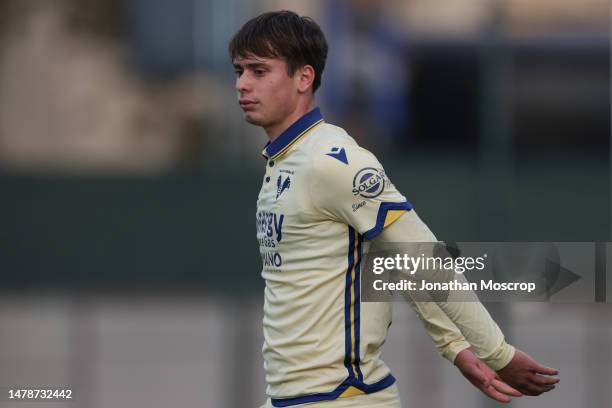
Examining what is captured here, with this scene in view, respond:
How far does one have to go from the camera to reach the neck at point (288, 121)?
362 centimetres

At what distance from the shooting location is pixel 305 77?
362cm

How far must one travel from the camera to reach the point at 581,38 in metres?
13.3

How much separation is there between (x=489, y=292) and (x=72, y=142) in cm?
1021

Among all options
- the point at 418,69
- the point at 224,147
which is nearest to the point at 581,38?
the point at 418,69

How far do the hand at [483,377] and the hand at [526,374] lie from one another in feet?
0.10

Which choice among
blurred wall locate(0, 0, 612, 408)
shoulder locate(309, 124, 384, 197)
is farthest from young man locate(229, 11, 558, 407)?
blurred wall locate(0, 0, 612, 408)

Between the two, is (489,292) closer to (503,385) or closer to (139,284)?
(503,385)

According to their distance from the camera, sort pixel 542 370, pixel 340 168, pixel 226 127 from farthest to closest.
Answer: pixel 226 127 < pixel 542 370 < pixel 340 168

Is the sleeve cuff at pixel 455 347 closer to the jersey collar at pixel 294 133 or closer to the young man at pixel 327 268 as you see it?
the young man at pixel 327 268

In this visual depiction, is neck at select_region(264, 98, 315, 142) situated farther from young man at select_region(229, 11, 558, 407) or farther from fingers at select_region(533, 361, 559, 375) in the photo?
fingers at select_region(533, 361, 559, 375)

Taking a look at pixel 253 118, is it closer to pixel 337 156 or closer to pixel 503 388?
pixel 337 156

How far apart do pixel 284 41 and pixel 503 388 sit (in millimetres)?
1215

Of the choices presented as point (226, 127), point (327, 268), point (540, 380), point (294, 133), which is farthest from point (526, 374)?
point (226, 127)

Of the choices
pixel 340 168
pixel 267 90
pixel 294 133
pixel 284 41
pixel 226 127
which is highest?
pixel 226 127
